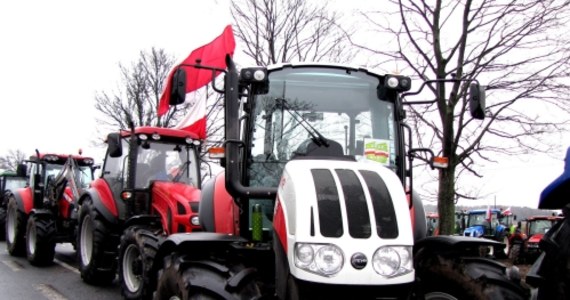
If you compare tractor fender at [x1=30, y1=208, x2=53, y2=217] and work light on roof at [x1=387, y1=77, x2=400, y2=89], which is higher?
work light on roof at [x1=387, y1=77, x2=400, y2=89]

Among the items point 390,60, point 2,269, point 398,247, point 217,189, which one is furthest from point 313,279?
point 390,60

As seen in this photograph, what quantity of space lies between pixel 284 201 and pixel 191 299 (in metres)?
0.96

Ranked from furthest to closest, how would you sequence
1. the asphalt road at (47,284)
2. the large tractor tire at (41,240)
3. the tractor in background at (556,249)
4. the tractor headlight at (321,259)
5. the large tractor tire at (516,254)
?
1. the large tractor tire at (516,254)
2. the large tractor tire at (41,240)
3. the asphalt road at (47,284)
4. the tractor headlight at (321,259)
5. the tractor in background at (556,249)

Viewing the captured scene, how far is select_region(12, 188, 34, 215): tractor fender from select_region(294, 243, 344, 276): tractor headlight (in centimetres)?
1092

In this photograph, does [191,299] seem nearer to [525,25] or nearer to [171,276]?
[171,276]

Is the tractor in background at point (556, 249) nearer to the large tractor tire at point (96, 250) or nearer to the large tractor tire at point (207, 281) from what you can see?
the large tractor tire at point (207, 281)

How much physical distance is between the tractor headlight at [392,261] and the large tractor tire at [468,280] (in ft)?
3.30

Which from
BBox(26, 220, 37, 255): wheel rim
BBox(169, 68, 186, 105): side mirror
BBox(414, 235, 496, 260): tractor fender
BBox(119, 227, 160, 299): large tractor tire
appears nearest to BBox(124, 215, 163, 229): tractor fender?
BBox(119, 227, 160, 299): large tractor tire

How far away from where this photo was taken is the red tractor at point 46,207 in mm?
11203

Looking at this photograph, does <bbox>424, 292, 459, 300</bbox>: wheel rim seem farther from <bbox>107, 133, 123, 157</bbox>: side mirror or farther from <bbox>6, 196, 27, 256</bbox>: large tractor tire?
<bbox>6, 196, 27, 256</bbox>: large tractor tire

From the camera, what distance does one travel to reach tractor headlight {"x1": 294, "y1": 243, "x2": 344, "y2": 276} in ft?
10.8

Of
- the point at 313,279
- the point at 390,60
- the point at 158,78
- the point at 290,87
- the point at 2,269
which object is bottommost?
the point at 2,269

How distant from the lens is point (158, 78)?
32438 millimetres

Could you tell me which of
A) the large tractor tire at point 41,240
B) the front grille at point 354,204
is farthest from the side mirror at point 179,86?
the large tractor tire at point 41,240
